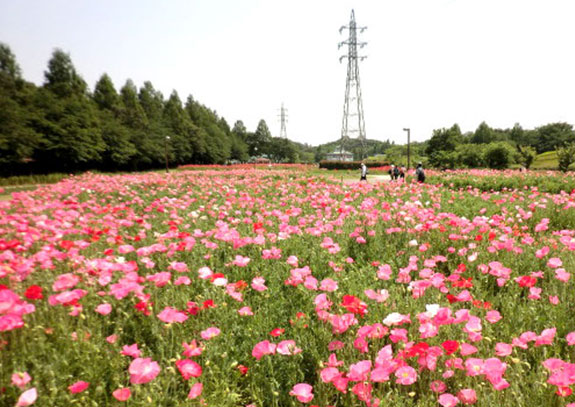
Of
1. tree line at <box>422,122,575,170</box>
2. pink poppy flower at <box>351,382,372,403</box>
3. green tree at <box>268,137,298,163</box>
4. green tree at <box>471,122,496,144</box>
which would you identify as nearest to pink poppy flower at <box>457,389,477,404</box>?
pink poppy flower at <box>351,382,372,403</box>

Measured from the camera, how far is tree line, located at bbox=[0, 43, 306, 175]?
25203 millimetres

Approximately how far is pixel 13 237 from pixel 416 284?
483cm

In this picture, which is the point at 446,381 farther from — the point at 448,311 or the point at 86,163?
the point at 86,163

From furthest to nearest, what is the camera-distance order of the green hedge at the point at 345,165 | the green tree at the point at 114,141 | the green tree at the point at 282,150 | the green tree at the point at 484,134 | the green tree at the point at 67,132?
the green tree at the point at 484,134 < the green tree at the point at 282,150 < the green hedge at the point at 345,165 < the green tree at the point at 114,141 < the green tree at the point at 67,132

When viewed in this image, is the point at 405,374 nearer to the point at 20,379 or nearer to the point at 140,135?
the point at 20,379

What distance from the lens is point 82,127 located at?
1243 inches

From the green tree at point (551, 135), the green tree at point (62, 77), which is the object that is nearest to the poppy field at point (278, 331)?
the green tree at point (62, 77)

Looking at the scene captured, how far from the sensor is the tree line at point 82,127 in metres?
25.2

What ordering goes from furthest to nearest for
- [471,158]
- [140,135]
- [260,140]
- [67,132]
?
[260,140]
[471,158]
[140,135]
[67,132]

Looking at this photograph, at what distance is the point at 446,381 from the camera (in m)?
2.01

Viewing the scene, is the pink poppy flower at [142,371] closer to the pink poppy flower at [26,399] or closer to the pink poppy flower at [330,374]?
the pink poppy flower at [26,399]

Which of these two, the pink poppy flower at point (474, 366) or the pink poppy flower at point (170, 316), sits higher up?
the pink poppy flower at point (170, 316)

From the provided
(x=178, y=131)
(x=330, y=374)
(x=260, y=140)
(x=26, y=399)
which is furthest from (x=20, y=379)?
(x=260, y=140)

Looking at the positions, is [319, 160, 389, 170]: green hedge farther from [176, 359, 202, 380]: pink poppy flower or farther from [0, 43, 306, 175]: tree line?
[176, 359, 202, 380]: pink poppy flower
